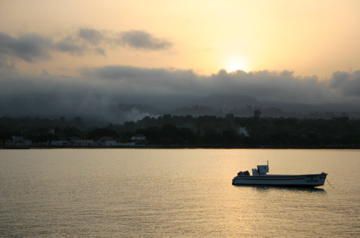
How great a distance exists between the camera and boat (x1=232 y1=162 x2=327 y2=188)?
315 ft

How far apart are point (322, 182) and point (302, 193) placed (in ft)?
35.0

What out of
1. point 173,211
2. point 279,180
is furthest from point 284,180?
point 173,211

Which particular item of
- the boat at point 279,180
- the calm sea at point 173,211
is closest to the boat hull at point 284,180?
the boat at point 279,180

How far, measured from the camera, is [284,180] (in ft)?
319

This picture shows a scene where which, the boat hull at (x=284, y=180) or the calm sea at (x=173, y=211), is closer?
the calm sea at (x=173, y=211)

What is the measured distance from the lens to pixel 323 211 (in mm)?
64625

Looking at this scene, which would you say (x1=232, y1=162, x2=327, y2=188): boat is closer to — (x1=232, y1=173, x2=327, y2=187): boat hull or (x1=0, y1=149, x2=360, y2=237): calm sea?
(x1=232, y1=173, x2=327, y2=187): boat hull

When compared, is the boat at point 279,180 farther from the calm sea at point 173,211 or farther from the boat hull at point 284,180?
the calm sea at point 173,211

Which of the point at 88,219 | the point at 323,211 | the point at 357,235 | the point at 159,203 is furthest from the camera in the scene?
the point at 159,203

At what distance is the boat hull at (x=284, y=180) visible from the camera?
9581cm

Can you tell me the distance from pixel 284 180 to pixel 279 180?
0.94 m

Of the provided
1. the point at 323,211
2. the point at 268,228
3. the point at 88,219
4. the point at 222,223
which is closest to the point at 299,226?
the point at 268,228

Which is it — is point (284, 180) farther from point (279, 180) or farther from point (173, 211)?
point (173, 211)

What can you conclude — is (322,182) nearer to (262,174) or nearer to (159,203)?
(262,174)
